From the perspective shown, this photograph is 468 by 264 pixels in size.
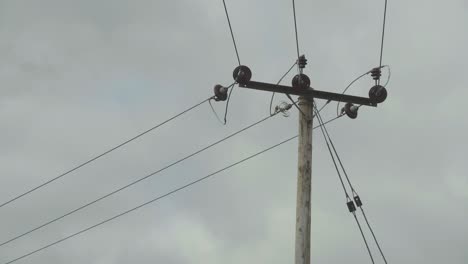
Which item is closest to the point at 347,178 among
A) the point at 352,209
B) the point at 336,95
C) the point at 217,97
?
the point at 352,209

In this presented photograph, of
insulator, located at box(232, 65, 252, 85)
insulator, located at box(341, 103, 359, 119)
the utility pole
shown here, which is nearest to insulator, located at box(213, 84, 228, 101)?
the utility pole

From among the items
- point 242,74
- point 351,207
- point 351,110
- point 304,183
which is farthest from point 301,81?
point 351,207

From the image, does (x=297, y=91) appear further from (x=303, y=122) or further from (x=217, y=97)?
(x=217, y=97)

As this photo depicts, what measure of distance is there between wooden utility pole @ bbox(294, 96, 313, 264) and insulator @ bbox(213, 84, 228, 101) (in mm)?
1798

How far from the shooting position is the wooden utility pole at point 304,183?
466 inches

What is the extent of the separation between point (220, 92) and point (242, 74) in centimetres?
127

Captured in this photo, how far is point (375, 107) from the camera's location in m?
14.1

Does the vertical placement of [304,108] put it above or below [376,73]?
below

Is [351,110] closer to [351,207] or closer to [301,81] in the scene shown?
[301,81]

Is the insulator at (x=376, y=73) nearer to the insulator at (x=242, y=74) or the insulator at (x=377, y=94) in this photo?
the insulator at (x=377, y=94)

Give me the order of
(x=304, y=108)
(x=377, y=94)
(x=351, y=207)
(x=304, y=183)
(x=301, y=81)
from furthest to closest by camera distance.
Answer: (x=351, y=207)
(x=377, y=94)
(x=301, y=81)
(x=304, y=108)
(x=304, y=183)

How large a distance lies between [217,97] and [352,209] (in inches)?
126

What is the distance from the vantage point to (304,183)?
1234cm

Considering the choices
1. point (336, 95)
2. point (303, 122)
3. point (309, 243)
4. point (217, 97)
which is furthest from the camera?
point (217, 97)
